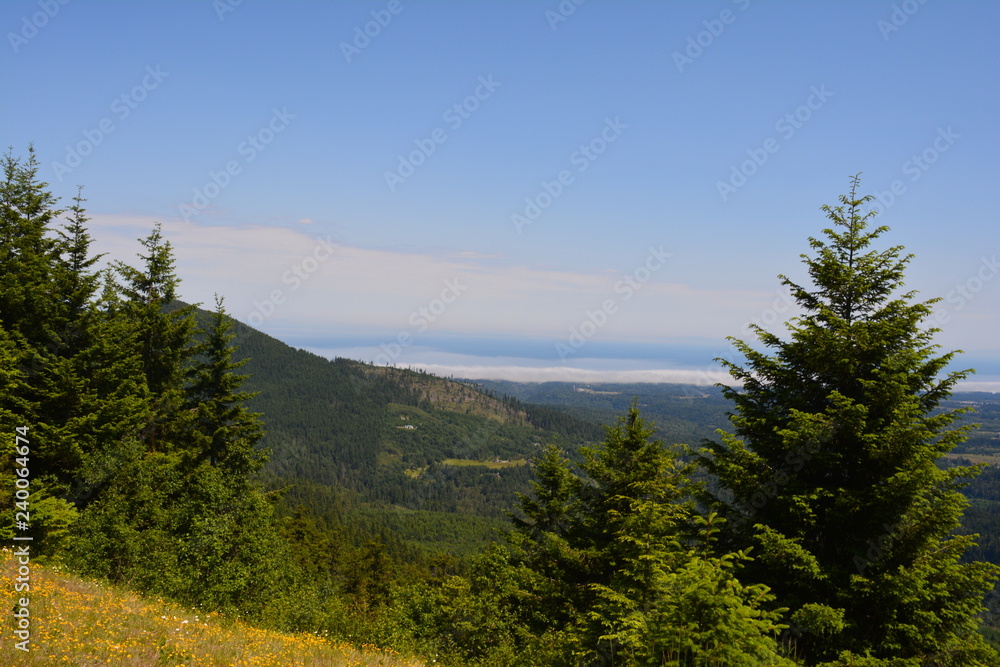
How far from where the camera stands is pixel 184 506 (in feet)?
66.6

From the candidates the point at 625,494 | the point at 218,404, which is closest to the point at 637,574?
the point at 625,494

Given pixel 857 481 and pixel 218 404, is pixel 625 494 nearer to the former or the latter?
pixel 857 481

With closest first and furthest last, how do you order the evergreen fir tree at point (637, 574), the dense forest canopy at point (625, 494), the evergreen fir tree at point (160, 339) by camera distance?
the evergreen fir tree at point (637, 574) < the dense forest canopy at point (625, 494) < the evergreen fir tree at point (160, 339)

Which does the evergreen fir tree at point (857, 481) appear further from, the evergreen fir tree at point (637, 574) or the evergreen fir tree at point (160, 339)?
the evergreen fir tree at point (160, 339)

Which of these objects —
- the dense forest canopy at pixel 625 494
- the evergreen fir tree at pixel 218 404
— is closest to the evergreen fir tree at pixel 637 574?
the dense forest canopy at pixel 625 494

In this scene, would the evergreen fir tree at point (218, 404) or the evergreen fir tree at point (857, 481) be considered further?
the evergreen fir tree at point (218, 404)

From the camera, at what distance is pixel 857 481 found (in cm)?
1157

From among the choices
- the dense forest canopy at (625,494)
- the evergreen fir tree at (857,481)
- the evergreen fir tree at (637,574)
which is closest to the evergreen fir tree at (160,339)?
the dense forest canopy at (625,494)

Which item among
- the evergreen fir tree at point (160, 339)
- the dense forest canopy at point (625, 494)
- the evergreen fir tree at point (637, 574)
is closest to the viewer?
the evergreen fir tree at point (637, 574)

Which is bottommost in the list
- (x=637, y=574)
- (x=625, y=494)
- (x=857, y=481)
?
(x=637, y=574)

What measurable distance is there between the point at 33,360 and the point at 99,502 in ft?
20.9

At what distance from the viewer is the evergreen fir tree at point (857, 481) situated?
10.2m

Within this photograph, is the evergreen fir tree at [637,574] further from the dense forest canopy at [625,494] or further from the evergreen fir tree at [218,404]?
the evergreen fir tree at [218,404]

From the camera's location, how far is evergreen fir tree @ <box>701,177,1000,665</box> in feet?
33.4
